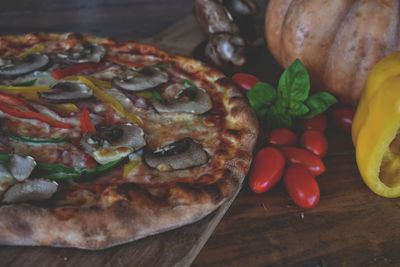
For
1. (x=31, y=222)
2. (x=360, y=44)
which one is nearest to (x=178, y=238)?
(x=31, y=222)

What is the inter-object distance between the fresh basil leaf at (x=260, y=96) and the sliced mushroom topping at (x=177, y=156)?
540mm

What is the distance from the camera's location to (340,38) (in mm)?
2994

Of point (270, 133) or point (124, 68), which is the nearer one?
point (270, 133)

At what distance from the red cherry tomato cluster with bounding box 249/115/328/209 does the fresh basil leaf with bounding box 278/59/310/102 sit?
0.59 ft

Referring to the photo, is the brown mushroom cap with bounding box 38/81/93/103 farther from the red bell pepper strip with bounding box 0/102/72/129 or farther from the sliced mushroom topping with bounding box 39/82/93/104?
the red bell pepper strip with bounding box 0/102/72/129

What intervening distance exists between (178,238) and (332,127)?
4.32 ft

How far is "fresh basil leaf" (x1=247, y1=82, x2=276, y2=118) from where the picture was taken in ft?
9.39

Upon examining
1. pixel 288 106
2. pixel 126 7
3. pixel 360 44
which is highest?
pixel 360 44

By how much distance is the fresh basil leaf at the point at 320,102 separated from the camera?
2834 mm

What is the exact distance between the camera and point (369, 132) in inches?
99.0

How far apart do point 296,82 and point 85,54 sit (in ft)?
3.85

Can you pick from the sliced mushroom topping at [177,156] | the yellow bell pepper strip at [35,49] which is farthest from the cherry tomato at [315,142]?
the yellow bell pepper strip at [35,49]

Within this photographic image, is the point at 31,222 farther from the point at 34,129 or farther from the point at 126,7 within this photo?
the point at 126,7

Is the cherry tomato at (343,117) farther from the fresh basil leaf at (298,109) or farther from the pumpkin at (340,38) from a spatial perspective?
the fresh basil leaf at (298,109)
